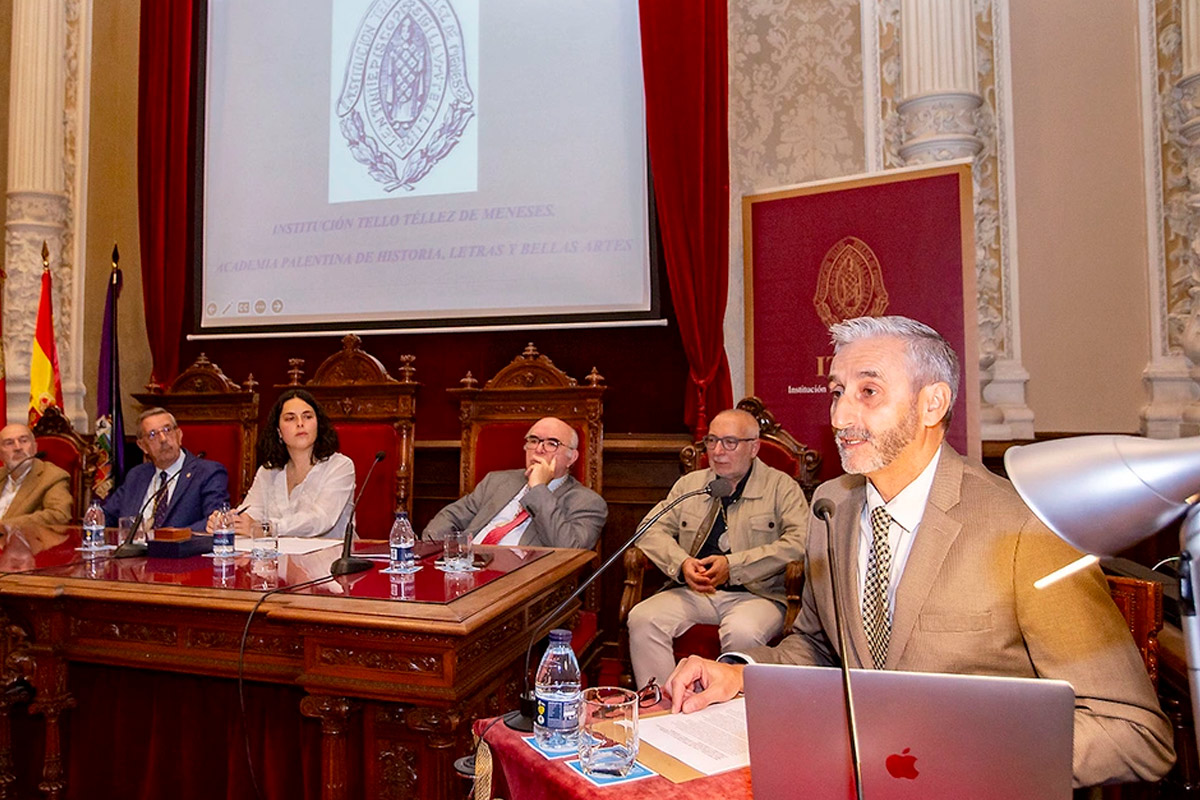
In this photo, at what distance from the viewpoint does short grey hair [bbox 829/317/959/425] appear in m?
1.44

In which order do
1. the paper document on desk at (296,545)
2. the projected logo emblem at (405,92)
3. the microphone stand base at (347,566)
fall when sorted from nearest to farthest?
the microphone stand base at (347,566)
the paper document on desk at (296,545)
the projected logo emblem at (405,92)

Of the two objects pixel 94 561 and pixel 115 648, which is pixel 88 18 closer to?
pixel 94 561

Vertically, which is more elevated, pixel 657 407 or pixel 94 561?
pixel 657 407

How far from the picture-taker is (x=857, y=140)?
153 inches

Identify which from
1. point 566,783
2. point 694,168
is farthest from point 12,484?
point 566,783

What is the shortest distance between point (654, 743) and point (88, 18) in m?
5.85

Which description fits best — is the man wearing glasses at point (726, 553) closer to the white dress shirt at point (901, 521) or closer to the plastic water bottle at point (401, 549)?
the plastic water bottle at point (401, 549)

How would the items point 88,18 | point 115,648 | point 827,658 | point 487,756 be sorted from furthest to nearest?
point 88,18
point 115,648
point 827,658
point 487,756

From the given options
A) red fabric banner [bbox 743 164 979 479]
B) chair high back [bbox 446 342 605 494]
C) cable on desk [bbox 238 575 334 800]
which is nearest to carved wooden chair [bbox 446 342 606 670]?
chair high back [bbox 446 342 605 494]

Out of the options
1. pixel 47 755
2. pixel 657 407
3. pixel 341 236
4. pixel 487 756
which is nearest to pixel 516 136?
pixel 341 236

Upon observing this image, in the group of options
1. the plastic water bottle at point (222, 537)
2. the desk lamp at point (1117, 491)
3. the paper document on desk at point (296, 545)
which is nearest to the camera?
the desk lamp at point (1117, 491)

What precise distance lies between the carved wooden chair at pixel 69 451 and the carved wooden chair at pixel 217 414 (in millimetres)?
336

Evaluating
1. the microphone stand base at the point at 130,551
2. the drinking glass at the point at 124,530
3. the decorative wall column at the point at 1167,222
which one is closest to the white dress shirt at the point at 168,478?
the drinking glass at the point at 124,530

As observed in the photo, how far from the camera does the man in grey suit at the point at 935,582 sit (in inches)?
43.9
